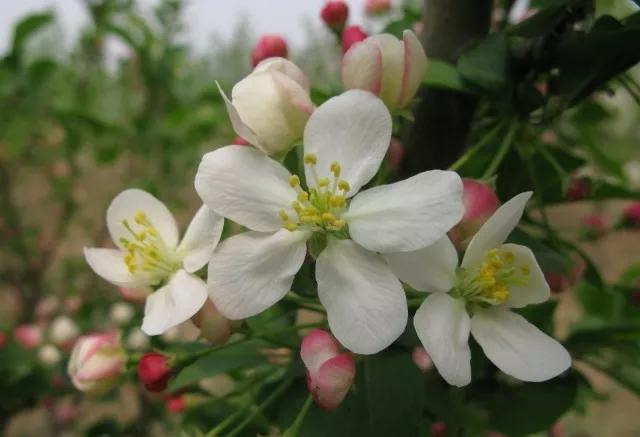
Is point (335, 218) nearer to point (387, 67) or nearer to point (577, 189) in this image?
point (387, 67)

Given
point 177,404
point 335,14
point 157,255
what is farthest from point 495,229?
point 177,404

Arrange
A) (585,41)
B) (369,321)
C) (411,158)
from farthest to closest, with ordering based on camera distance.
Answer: (411,158) → (585,41) → (369,321)

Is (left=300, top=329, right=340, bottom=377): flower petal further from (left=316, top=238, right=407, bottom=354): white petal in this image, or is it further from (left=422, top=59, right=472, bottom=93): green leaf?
(left=422, top=59, right=472, bottom=93): green leaf

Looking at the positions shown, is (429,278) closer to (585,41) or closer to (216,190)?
(216,190)

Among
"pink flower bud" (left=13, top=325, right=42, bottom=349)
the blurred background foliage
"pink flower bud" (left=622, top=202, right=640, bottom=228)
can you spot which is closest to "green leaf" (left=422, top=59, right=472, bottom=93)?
the blurred background foliage

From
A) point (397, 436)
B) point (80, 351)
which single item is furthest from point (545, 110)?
point (80, 351)

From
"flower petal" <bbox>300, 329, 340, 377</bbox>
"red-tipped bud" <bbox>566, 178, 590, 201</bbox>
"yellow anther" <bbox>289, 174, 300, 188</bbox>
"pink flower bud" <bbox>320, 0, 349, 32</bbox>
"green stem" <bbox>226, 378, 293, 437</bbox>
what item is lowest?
"red-tipped bud" <bbox>566, 178, 590, 201</bbox>

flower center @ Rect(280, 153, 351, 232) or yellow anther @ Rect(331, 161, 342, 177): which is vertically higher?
yellow anther @ Rect(331, 161, 342, 177)
